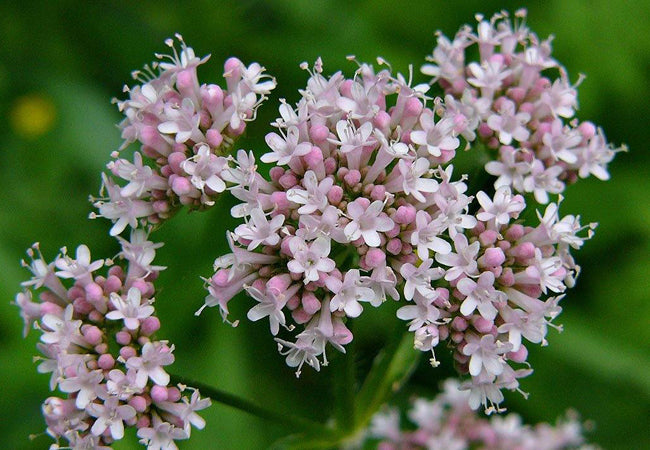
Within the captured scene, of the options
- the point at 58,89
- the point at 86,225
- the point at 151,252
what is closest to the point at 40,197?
the point at 86,225

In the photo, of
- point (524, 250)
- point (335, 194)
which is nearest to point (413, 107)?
point (335, 194)

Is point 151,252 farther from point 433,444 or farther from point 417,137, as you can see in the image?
point 433,444

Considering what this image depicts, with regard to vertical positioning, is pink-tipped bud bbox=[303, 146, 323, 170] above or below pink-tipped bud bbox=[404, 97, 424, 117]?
below

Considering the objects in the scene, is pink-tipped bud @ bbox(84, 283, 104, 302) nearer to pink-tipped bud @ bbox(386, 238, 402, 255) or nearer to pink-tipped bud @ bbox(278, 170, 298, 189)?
pink-tipped bud @ bbox(278, 170, 298, 189)

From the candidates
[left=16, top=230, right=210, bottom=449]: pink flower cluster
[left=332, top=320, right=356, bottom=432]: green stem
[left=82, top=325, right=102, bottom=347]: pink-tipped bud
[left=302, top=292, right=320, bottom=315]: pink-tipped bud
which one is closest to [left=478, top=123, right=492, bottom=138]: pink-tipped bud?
[left=332, top=320, right=356, bottom=432]: green stem

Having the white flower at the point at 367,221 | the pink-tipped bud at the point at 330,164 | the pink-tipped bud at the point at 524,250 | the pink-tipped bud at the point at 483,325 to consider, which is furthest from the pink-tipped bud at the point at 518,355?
the pink-tipped bud at the point at 330,164

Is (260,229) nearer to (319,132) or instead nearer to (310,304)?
(310,304)
